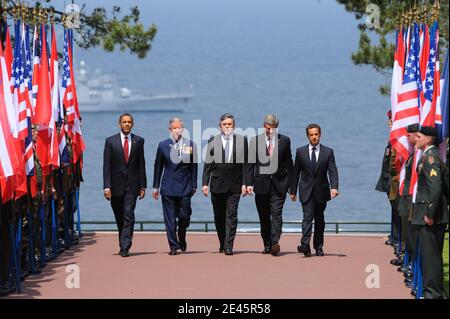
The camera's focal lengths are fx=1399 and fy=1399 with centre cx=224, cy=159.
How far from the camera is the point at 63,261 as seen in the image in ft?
64.5

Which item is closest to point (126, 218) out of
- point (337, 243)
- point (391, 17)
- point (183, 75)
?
point (337, 243)

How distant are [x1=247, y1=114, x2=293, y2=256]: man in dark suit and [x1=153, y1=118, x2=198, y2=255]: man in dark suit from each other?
0.88 m

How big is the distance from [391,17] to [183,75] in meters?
167

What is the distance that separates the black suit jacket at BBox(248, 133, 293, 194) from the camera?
20.1 metres

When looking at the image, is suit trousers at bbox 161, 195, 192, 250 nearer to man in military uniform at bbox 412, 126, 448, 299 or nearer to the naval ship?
man in military uniform at bbox 412, 126, 448, 299

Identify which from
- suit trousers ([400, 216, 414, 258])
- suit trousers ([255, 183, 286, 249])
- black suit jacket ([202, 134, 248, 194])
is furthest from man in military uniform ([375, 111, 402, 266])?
black suit jacket ([202, 134, 248, 194])

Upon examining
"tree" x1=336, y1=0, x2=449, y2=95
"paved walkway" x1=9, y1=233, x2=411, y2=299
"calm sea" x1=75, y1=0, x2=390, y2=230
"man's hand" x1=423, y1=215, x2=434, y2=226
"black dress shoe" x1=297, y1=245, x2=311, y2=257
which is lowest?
"calm sea" x1=75, y1=0, x2=390, y2=230

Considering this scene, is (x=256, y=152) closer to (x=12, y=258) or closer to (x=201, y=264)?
(x=201, y=264)

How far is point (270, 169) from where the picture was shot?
2012 centimetres

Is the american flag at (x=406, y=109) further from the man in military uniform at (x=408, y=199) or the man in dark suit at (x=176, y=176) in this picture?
the man in dark suit at (x=176, y=176)

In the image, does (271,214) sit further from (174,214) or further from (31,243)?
(31,243)

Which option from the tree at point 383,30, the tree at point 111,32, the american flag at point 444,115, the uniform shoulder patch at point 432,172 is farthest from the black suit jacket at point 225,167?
the tree at point 111,32

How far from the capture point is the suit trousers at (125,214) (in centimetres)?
1984

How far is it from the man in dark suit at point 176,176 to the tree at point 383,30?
8.02 m
